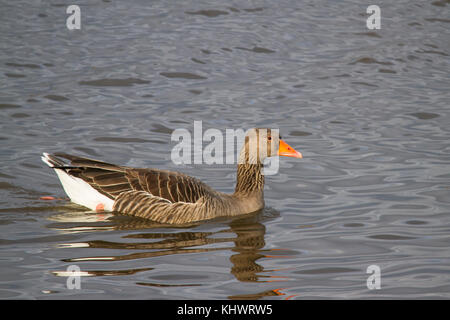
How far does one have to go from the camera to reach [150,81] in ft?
58.2

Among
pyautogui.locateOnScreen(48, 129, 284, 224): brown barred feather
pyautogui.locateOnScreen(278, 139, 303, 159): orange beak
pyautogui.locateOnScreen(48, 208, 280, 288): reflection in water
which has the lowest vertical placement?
pyautogui.locateOnScreen(48, 208, 280, 288): reflection in water

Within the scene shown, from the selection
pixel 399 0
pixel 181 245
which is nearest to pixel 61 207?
pixel 181 245

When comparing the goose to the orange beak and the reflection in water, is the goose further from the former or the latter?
the reflection in water

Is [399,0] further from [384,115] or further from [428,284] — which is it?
[428,284]

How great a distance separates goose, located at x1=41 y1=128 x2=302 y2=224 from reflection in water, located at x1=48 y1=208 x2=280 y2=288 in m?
0.20

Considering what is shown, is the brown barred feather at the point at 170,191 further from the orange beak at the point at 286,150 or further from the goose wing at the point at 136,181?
the orange beak at the point at 286,150

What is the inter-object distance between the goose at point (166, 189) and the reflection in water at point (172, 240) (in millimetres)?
195

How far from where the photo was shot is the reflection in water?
8469mm

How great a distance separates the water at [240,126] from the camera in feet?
27.2

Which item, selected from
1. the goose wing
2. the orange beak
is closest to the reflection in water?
the goose wing

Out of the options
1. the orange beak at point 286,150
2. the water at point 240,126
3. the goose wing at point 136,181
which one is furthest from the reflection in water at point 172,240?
the orange beak at point 286,150

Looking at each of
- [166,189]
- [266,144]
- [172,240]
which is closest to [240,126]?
[266,144]

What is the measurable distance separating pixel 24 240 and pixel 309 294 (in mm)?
3984

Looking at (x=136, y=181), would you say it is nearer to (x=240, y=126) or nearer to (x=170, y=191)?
(x=170, y=191)
